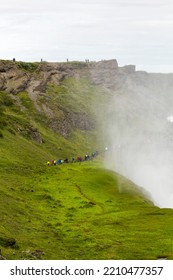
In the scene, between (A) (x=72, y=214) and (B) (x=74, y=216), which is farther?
(A) (x=72, y=214)

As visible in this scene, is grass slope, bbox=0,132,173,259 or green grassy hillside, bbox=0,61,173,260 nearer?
grass slope, bbox=0,132,173,259

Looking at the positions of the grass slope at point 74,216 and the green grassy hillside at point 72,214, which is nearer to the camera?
the grass slope at point 74,216

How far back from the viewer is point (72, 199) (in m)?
111

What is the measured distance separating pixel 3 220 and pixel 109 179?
57866mm

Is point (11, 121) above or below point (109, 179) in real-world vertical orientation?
above

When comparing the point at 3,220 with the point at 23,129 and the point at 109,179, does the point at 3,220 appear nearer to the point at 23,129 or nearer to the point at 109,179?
the point at 109,179
